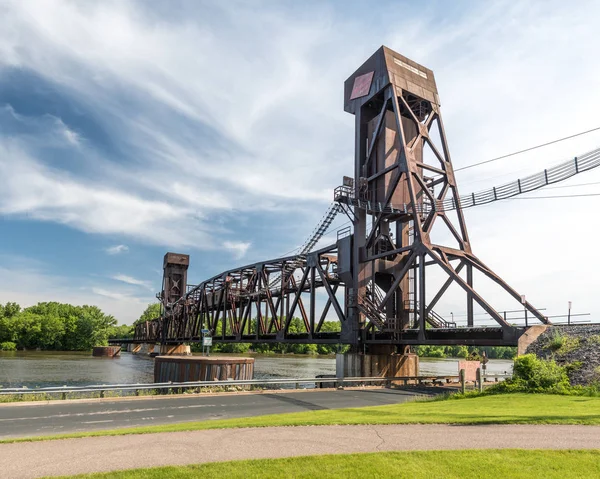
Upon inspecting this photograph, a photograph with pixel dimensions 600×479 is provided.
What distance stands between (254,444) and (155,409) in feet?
29.5

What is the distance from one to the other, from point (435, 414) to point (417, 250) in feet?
62.9

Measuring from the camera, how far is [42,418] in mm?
15969

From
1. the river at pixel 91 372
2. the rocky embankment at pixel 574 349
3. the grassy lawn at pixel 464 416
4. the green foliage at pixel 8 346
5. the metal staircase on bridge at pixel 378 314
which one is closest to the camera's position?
the grassy lawn at pixel 464 416

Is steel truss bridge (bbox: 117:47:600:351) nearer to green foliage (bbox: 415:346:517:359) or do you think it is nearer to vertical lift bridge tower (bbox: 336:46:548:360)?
vertical lift bridge tower (bbox: 336:46:548:360)

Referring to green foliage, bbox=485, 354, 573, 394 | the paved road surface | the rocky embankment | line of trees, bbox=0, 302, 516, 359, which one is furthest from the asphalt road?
line of trees, bbox=0, 302, 516, 359

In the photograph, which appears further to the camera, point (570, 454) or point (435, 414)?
point (435, 414)

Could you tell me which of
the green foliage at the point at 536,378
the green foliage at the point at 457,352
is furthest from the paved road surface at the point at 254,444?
the green foliage at the point at 457,352

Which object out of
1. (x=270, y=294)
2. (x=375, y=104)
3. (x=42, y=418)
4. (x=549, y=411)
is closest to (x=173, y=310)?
(x=270, y=294)

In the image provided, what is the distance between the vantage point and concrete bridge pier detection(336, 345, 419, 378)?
3669cm

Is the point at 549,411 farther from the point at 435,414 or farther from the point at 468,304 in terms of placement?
the point at 468,304

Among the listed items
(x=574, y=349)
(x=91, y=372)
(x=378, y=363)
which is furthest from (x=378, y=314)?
(x=91, y=372)

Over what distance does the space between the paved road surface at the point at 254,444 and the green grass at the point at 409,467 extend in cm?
58

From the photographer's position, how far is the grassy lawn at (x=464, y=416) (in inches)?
506

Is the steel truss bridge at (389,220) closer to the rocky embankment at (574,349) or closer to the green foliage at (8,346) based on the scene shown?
the rocky embankment at (574,349)
